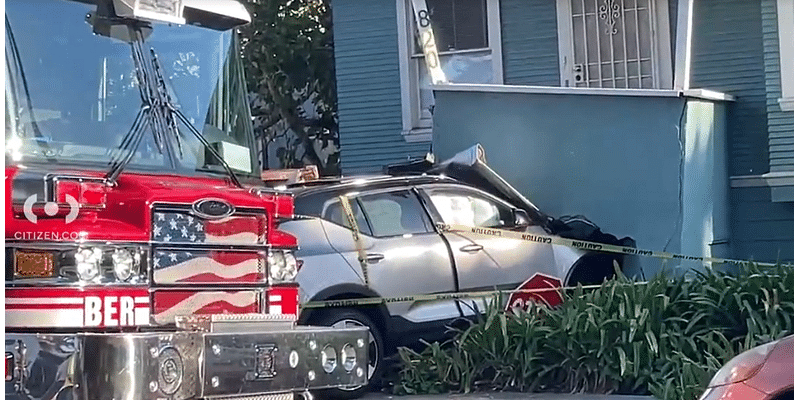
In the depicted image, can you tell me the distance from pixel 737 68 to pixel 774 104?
2.11 feet

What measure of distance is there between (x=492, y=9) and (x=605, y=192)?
10.0 ft

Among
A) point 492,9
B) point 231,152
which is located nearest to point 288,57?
point 492,9

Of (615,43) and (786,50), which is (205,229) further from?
(615,43)

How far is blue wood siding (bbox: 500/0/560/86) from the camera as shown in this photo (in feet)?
46.8

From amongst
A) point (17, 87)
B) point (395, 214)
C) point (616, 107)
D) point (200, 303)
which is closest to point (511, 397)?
point (395, 214)

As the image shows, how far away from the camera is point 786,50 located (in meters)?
12.7

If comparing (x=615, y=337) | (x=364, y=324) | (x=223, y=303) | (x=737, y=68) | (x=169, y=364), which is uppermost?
(x=737, y=68)

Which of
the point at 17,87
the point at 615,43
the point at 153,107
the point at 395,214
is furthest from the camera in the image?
the point at 615,43

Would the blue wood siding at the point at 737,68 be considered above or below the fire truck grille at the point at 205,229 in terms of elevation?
above

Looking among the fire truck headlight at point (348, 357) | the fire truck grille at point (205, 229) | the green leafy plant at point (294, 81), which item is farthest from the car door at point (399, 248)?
the green leafy plant at point (294, 81)

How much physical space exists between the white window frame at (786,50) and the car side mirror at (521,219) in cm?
340

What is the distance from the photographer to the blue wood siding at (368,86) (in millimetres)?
14891

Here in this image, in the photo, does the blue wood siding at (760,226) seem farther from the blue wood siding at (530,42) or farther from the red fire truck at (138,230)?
the red fire truck at (138,230)

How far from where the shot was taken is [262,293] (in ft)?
21.8
